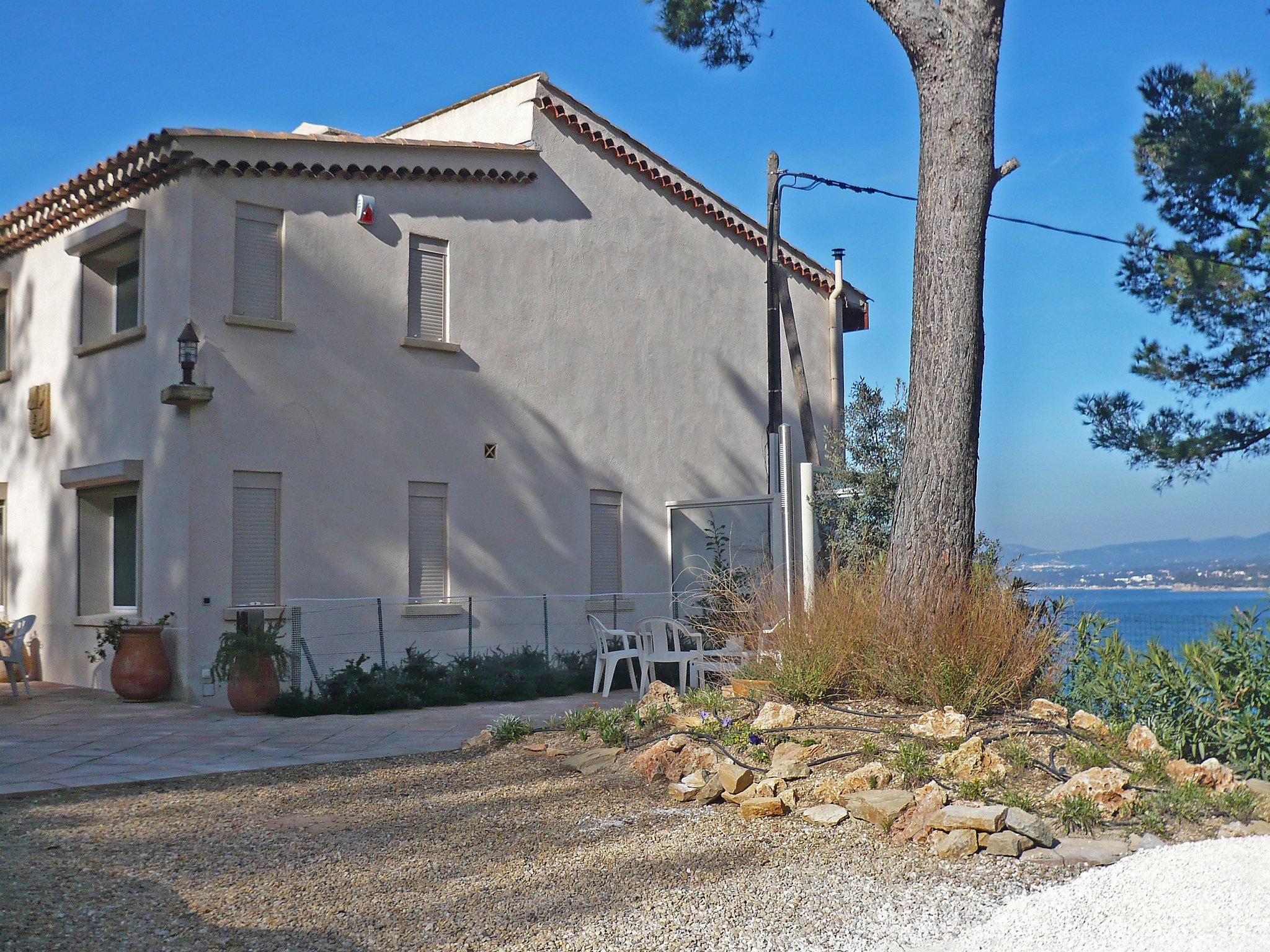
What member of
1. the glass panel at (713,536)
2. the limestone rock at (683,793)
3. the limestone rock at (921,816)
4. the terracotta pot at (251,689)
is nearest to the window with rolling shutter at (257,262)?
the terracotta pot at (251,689)

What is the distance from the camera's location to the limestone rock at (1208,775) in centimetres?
479

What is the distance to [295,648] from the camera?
9984 mm

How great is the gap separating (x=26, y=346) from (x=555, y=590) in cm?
697

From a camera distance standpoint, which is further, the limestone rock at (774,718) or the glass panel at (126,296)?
the glass panel at (126,296)

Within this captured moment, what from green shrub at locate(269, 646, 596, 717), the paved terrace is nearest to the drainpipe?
green shrub at locate(269, 646, 596, 717)

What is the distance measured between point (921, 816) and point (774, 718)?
1.55m

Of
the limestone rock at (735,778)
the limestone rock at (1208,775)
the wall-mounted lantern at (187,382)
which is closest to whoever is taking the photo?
the limestone rock at (1208,775)

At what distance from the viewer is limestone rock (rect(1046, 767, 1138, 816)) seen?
4.69m

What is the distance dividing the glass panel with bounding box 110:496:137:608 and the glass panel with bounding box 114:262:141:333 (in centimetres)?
190

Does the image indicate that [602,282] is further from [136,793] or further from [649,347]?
[136,793]

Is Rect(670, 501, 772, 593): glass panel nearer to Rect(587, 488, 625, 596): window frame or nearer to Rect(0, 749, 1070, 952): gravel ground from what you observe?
Rect(587, 488, 625, 596): window frame

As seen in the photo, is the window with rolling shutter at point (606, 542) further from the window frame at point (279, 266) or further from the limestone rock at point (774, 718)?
the limestone rock at point (774, 718)

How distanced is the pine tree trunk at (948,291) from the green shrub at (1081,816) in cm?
256

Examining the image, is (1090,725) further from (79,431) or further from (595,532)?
(79,431)
